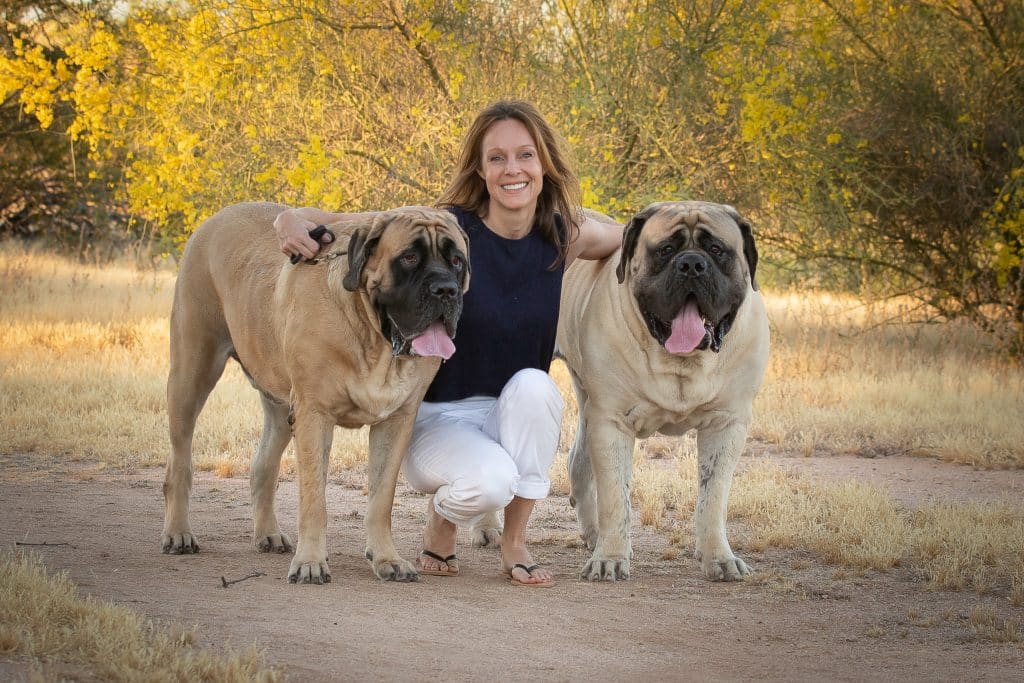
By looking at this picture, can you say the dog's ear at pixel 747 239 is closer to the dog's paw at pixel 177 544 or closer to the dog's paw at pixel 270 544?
the dog's paw at pixel 270 544

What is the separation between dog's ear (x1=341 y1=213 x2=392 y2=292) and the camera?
423 cm

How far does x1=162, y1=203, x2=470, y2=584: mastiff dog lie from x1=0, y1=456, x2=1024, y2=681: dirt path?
251 mm

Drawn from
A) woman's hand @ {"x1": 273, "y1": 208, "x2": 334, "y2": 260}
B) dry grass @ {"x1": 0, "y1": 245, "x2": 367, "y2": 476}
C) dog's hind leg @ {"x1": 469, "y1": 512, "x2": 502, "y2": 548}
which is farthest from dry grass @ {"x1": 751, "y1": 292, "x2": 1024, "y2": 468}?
woman's hand @ {"x1": 273, "y1": 208, "x2": 334, "y2": 260}

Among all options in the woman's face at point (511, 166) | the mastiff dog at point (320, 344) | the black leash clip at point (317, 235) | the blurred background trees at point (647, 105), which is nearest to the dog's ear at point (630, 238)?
the woman's face at point (511, 166)

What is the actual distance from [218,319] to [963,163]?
727cm

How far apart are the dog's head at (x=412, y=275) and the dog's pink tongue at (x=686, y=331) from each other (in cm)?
86

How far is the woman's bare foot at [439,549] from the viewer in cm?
471

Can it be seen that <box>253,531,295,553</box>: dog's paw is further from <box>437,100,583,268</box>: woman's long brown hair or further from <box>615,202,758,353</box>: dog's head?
<box>615,202,758,353</box>: dog's head

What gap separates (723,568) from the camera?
4711 mm

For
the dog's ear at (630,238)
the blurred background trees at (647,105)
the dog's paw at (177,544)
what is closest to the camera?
the dog's ear at (630,238)

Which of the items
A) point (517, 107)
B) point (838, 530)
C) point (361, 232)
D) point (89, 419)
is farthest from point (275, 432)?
point (89, 419)

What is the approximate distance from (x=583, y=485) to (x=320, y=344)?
5.23 feet

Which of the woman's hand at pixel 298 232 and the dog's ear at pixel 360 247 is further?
the woman's hand at pixel 298 232

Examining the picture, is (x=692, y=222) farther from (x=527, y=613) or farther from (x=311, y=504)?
(x=311, y=504)
